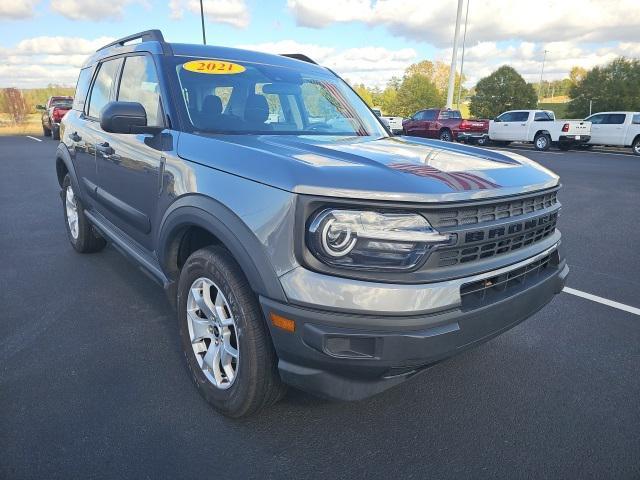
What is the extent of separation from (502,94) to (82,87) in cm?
3518

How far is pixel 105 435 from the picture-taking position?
7.50 ft

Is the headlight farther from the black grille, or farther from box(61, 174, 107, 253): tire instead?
box(61, 174, 107, 253): tire

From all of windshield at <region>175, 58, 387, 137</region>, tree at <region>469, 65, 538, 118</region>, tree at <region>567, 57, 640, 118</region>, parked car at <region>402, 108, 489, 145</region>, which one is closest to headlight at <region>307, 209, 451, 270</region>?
windshield at <region>175, 58, 387, 137</region>

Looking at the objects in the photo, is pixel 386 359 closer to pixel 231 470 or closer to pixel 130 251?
pixel 231 470

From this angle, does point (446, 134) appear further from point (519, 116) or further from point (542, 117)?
point (542, 117)

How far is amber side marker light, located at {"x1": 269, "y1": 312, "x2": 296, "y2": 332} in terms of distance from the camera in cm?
192

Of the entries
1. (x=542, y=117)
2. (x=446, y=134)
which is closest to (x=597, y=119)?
(x=542, y=117)

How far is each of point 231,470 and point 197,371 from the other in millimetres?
635

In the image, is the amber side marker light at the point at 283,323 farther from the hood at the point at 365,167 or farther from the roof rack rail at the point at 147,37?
the roof rack rail at the point at 147,37

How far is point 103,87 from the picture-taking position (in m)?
4.06

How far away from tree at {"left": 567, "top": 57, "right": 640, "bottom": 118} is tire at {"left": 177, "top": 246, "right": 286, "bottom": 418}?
35019 mm

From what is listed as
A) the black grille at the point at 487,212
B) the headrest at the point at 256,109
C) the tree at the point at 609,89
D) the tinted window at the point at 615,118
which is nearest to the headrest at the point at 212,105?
the headrest at the point at 256,109

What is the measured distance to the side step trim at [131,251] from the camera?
9.68 ft

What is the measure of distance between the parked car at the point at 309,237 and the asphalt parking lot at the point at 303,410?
279mm
